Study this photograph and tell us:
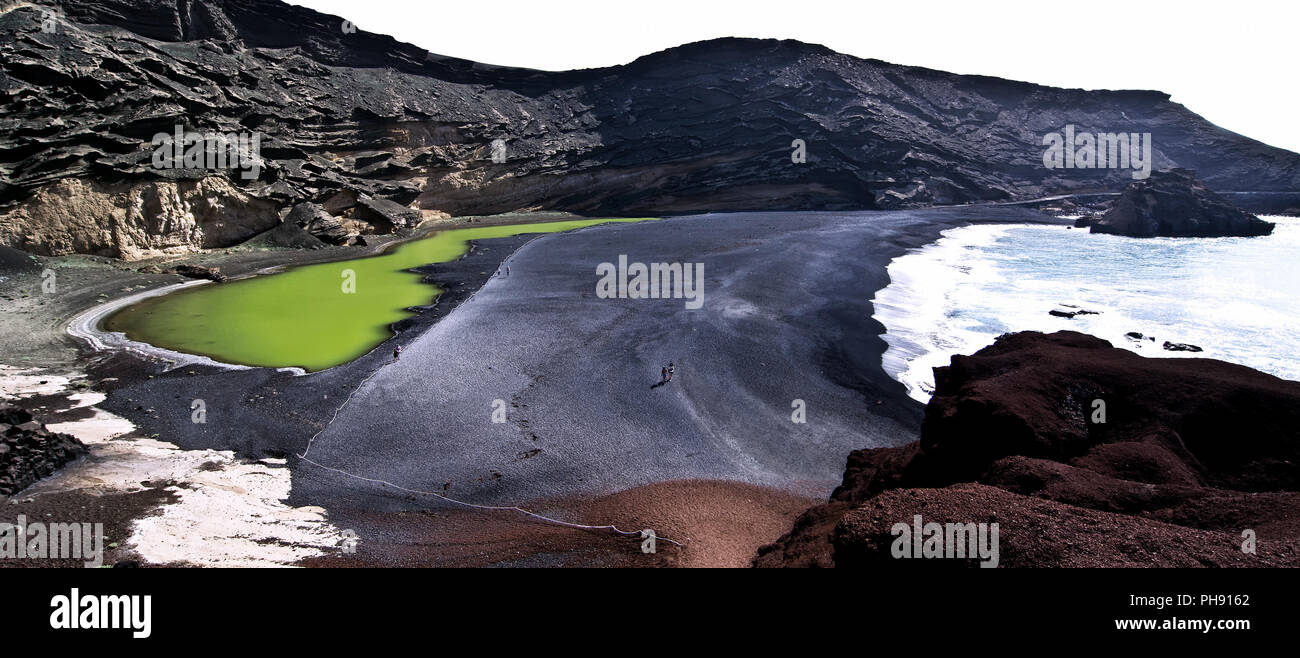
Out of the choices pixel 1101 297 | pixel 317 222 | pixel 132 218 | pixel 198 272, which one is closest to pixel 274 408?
pixel 198 272

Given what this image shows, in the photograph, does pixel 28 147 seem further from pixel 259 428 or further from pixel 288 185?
pixel 259 428

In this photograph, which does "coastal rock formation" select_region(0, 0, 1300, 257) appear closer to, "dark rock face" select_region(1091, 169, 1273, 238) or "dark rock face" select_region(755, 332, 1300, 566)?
"dark rock face" select_region(1091, 169, 1273, 238)

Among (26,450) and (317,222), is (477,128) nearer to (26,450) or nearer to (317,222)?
(317,222)

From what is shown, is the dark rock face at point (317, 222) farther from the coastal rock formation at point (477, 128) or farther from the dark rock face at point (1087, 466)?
the dark rock face at point (1087, 466)

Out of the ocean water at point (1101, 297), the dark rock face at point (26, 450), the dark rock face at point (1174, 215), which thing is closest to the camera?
the dark rock face at point (26, 450)

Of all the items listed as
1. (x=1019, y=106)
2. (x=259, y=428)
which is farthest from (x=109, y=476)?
(x=1019, y=106)

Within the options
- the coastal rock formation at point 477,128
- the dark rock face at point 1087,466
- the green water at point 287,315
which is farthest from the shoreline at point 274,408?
the coastal rock formation at point 477,128
